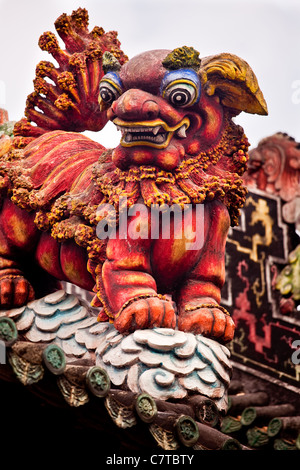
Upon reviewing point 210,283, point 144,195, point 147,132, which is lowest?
point 210,283

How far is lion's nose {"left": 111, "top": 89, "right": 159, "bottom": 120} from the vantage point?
3.14 m

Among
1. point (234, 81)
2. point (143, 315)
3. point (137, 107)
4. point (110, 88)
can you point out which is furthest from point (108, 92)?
point (143, 315)

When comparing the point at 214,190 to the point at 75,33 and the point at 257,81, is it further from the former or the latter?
the point at 75,33

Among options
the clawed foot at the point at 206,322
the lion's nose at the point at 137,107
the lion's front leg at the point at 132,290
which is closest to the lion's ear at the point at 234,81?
the lion's nose at the point at 137,107

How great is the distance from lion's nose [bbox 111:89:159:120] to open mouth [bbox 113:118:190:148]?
3cm

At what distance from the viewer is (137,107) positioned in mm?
3143

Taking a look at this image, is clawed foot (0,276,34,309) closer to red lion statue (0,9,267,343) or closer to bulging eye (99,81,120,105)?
red lion statue (0,9,267,343)

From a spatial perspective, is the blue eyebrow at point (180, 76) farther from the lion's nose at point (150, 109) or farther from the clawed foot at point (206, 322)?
the clawed foot at point (206, 322)

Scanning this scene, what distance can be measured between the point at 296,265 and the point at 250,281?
0.70m

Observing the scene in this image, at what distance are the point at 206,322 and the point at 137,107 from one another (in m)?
0.81

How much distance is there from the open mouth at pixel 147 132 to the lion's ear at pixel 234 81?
0.64 feet

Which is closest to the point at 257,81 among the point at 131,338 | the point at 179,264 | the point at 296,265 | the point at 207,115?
the point at 207,115

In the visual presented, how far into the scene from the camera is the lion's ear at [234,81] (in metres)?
3.22

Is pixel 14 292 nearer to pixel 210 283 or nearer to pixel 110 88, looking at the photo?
pixel 210 283
